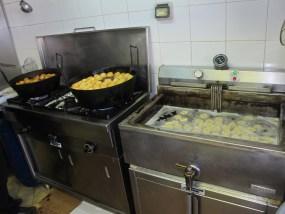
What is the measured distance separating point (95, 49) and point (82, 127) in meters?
0.65

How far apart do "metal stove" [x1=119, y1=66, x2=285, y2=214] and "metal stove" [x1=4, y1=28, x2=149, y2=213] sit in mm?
97

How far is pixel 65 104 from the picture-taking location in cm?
Answer: 142

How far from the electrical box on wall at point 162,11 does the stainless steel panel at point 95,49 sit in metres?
0.13

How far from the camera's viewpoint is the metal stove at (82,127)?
49.8 inches

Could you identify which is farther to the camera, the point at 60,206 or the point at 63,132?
the point at 60,206

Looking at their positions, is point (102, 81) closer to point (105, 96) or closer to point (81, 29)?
point (105, 96)

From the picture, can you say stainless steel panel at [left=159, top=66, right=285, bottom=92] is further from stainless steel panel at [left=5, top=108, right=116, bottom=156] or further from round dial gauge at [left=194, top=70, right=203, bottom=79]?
stainless steel panel at [left=5, top=108, right=116, bottom=156]

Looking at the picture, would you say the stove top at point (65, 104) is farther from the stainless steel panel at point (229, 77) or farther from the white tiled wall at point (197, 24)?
the white tiled wall at point (197, 24)

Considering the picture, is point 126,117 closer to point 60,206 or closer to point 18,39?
point 60,206

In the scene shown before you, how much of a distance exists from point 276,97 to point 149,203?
828 mm

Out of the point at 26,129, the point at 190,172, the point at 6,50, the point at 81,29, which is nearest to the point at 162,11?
the point at 81,29

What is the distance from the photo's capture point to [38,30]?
1.91 meters

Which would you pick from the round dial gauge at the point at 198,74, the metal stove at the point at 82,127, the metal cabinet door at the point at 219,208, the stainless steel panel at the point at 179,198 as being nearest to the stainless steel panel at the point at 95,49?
the metal stove at the point at 82,127

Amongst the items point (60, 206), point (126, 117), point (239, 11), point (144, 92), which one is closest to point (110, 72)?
point (144, 92)
